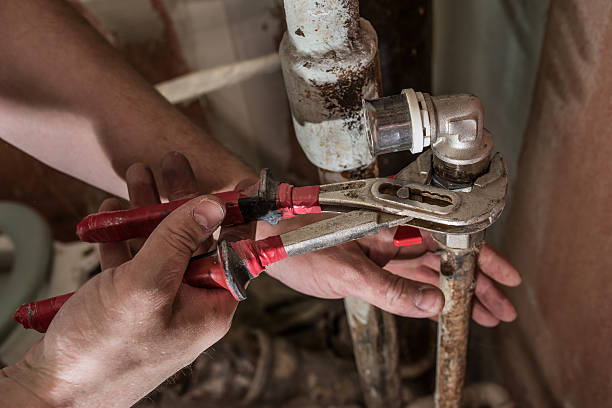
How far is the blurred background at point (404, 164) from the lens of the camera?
2.29 ft

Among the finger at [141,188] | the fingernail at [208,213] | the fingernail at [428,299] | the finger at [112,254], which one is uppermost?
the fingernail at [208,213]

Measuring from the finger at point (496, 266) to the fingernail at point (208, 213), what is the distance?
382mm

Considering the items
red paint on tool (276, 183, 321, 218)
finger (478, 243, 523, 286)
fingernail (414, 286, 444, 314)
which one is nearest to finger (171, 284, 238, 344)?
red paint on tool (276, 183, 321, 218)

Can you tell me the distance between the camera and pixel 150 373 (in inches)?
18.7

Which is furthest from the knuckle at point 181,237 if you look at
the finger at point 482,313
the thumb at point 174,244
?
the finger at point 482,313

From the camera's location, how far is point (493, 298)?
725mm

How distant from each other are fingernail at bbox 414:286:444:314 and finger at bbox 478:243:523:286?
142 mm

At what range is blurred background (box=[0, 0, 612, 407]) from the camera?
698 mm

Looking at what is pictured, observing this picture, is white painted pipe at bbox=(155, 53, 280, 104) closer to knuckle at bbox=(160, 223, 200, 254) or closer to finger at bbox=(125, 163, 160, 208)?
finger at bbox=(125, 163, 160, 208)

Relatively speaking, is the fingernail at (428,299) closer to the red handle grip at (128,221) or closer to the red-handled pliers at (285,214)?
the red-handled pliers at (285,214)

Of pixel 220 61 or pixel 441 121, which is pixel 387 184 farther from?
pixel 220 61

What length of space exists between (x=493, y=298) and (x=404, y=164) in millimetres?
271

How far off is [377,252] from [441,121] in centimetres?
27

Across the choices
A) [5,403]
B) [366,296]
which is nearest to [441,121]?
[366,296]
